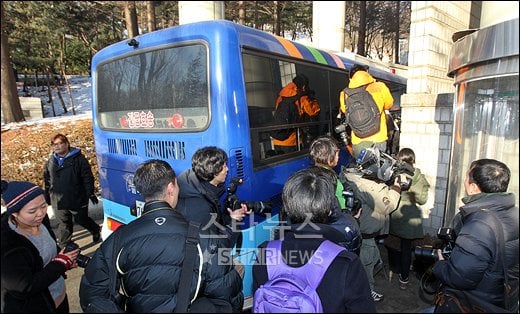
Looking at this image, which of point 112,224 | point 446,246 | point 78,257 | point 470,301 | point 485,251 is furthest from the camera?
point 112,224

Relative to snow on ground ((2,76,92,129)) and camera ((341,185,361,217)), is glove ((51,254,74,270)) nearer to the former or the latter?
camera ((341,185,361,217))

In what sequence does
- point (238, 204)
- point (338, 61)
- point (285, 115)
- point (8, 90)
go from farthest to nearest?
point (8, 90), point (338, 61), point (285, 115), point (238, 204)

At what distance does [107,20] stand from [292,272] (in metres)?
21.9

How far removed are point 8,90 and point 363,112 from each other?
12.7m

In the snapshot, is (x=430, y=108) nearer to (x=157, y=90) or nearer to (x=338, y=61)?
(x=338, y=61)

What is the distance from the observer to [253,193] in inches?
121

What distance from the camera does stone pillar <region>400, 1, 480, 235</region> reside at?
4277 millimetres

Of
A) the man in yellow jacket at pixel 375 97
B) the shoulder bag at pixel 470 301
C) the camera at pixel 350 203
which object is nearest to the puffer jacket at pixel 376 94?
the man in yellow jacket at pixel 375 97

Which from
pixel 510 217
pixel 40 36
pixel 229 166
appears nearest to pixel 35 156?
pixel 229 166

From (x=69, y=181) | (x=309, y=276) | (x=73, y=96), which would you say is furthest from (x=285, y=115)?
(x=73, y=96)

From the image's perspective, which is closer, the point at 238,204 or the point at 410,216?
the point at 238,204

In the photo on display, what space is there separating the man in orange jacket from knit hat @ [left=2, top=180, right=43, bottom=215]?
2176 mm

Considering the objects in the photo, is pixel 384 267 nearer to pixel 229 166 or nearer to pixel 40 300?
pixel 229 166

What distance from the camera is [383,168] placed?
2.92 m
